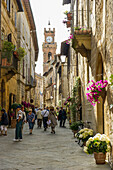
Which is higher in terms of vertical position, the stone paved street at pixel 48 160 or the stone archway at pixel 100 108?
the stone archway at pixel 100 108

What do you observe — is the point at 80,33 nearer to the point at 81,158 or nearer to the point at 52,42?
the point at 81,158

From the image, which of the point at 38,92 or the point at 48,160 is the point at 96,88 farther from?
the point at 38,92

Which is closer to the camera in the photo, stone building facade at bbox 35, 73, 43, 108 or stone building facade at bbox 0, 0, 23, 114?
stone building facade at bbox 0, 0, 23, 114

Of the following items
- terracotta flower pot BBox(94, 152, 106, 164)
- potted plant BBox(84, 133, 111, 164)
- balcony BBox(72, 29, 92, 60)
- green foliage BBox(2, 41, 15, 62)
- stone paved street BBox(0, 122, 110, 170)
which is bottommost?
stone paved street BBox(0, 122, 110, 170)

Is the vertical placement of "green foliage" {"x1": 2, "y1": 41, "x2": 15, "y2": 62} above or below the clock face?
below

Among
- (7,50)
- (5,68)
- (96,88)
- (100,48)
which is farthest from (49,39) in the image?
(96,88)

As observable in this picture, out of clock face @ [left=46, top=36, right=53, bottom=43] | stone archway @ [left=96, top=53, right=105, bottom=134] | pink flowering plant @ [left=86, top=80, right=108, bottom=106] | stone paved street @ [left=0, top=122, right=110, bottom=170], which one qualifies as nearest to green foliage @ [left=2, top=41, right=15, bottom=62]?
stone paved street @ [left=0, top=122, right=110, bottom=170]

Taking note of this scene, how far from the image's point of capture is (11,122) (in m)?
19.8

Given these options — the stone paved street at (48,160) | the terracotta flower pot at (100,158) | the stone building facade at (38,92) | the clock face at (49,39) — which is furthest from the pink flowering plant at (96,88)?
the clock face at (49,39)

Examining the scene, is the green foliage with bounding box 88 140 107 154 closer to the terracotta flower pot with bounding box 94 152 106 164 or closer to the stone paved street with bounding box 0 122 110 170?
the terracotta flower pot with bounding box 94 152 106 164

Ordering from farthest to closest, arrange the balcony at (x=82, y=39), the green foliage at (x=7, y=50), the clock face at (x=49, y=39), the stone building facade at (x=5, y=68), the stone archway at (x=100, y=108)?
the clock face at (x=49, y=39)
the stone building facade at (x=5, y=68)
the green foliage at (x=7, y=50)
the balcony at (x=82, y=39)
the stone archway at (x=100, y=108)

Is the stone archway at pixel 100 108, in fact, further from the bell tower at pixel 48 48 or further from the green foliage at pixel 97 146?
the bell tower at pixel 48 48

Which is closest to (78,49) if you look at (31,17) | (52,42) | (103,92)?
(103,92)

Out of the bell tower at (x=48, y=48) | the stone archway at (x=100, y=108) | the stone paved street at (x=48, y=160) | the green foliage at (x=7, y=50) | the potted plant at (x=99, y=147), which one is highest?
the bell tower at (x=48, y=48)
